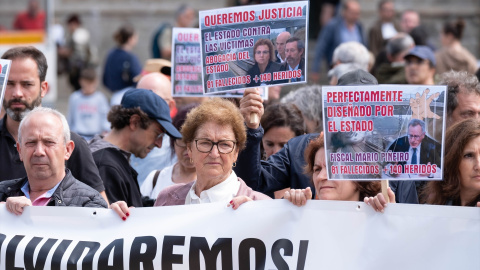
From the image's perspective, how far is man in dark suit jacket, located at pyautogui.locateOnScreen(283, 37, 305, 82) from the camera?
17.6ft

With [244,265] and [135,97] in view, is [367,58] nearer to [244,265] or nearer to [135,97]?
[135,97]

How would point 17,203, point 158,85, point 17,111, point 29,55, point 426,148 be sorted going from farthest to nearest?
1. point 158,85
2. point 29,55
3. point 17,111
4. point 17,203
5. point 426,148

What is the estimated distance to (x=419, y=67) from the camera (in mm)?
8703

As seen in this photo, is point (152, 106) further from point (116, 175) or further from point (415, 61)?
point (415, 61)

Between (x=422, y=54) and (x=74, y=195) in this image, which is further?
(x=422, y=54)

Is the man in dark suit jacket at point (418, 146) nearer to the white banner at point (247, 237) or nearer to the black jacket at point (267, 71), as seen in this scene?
the white banner at point (247, 237)

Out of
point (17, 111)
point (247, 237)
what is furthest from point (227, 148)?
point (17, 111)

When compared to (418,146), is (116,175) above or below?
below

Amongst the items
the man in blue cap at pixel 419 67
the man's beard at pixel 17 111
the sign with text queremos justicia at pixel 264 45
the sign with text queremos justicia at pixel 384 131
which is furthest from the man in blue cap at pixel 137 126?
the man in blue cap at pixel 419 67

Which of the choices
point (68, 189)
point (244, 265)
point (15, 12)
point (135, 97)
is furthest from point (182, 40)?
point (15, 12)

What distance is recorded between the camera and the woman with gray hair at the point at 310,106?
696 cm

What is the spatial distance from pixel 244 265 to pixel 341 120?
86cm

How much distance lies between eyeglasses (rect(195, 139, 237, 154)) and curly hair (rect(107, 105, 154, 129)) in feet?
4.27

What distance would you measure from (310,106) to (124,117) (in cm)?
145
